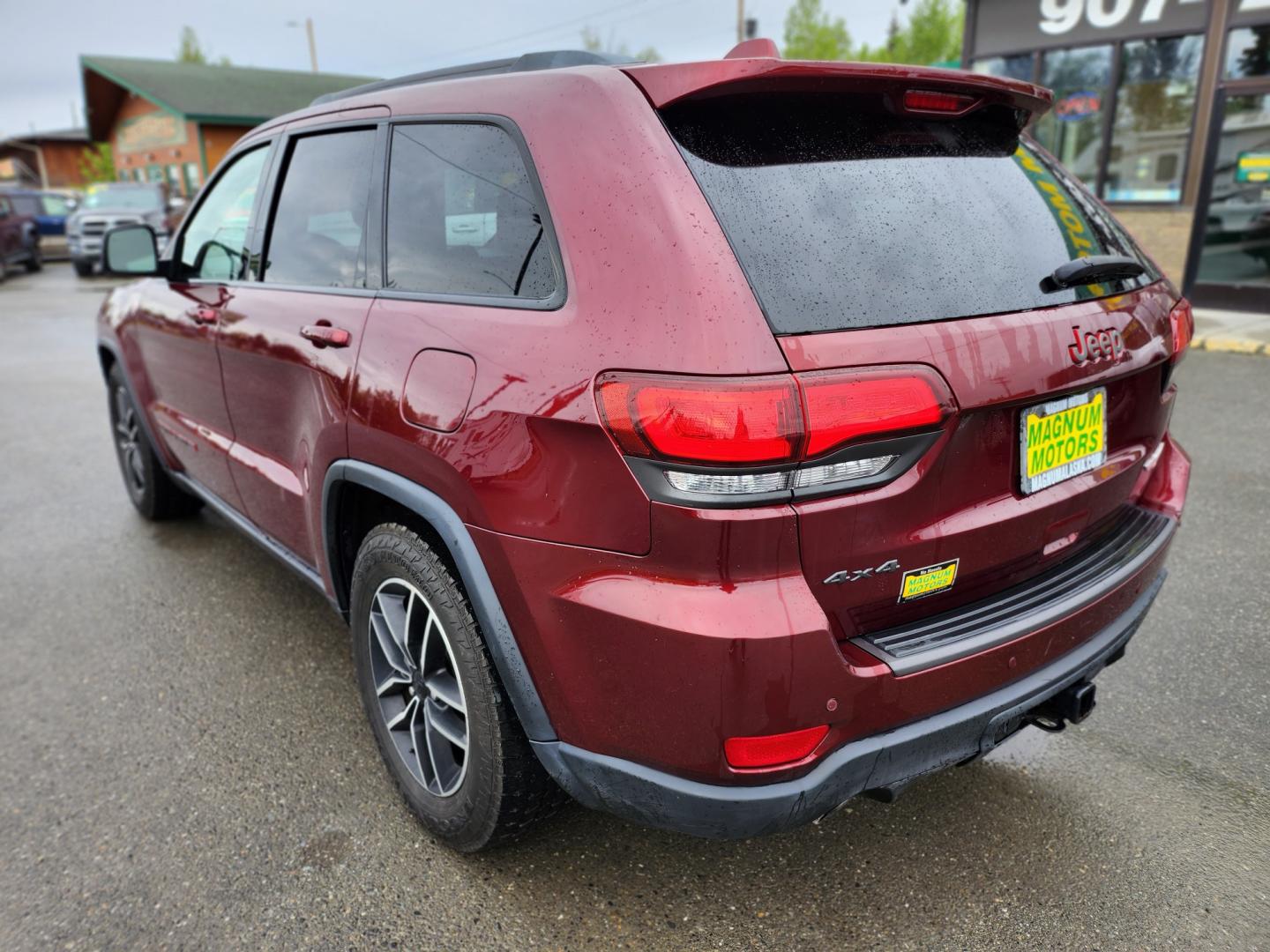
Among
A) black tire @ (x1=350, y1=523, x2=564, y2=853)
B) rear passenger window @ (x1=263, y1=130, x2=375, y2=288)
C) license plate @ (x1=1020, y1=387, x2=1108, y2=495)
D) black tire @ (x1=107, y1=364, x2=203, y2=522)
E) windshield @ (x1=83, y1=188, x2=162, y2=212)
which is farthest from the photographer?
windshield @ (x1=83, y1=188, x2=162, y2=212)

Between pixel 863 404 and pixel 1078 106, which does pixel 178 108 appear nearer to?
pixel 1078 106

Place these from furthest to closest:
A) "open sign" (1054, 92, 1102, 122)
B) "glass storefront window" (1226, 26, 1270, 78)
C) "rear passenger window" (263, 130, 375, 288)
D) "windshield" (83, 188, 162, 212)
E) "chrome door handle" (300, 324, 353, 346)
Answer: "windshield" (83, 188, 162, 212) → "open sign" (1054, 92, 1102, 122) → "glass storefront window" (1226, 26, 1270, 78) → "rear passenger window" (263, 130, 375, 288) → "chrome door handle" (300, 324, 353, 346)

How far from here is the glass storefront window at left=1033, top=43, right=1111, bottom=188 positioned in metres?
11.6

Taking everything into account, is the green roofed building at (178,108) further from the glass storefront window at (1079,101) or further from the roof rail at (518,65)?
the roof rail at (518,65)

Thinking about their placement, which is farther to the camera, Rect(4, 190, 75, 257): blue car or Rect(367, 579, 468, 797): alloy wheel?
Rect(4, 190, 75, 257): blue car

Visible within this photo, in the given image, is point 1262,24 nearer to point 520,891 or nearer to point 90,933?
point 520,891

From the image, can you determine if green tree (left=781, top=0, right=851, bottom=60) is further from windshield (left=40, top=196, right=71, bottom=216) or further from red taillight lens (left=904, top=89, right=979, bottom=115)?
red taillight lens (left=904, top=89, right=979, bottom=115)

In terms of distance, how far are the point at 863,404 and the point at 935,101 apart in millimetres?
808

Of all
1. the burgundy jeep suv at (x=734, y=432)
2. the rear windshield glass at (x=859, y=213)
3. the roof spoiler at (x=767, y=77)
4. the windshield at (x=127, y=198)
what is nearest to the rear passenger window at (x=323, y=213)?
the burgundy jeep suv at (x=734, y=432)

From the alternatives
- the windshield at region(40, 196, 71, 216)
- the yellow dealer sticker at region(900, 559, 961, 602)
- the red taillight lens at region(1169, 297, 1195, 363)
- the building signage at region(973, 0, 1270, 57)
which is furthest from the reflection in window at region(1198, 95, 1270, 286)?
the windshield at region(40, 196, 71, 216)

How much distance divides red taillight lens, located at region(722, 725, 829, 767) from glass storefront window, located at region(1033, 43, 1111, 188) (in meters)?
12.2

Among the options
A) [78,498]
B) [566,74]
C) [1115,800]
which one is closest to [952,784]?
[1115,800]

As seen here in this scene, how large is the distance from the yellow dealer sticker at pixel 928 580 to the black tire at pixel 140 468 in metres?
3.70

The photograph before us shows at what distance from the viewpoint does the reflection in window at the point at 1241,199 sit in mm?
10336
